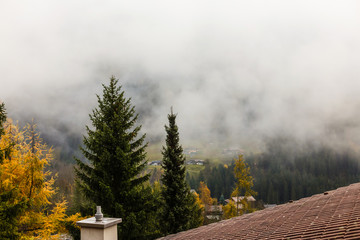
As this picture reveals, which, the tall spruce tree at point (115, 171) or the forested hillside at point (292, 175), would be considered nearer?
the tall spruce tree at point (115, 171)

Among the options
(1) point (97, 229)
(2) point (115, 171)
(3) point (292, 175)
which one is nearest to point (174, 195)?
(2) point (115, 171)

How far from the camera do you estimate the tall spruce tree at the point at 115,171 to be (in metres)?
13.9

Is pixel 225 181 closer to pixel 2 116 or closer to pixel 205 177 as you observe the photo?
pixel 205 177

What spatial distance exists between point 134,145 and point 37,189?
5400 mm

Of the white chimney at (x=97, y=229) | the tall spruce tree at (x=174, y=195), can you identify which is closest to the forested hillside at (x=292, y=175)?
the tall spruce tree at (x=174, y=195)

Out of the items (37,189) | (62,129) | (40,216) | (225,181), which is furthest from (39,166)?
(62,129)

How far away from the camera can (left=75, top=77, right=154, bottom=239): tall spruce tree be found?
45.6 feet

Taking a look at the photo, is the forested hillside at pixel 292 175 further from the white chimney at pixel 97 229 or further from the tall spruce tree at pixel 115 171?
the white chimney at pixel 97 229

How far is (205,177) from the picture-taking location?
124438 mm

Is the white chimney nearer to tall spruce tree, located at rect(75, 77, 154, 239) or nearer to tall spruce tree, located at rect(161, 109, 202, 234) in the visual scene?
tall spruce tree, located at rect(75, 77, 154, 239)

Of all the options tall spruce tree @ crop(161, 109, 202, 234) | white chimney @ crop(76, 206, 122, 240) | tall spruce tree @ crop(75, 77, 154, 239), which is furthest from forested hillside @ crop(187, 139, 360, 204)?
white chimney @ crop(76, 206, 122, 240)

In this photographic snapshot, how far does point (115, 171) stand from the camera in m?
14.4

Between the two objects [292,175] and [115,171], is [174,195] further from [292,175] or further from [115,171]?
[292,175]

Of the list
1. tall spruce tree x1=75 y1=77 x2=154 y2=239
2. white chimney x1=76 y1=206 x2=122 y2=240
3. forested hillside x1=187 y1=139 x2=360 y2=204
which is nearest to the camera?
white chimney x1=76 y1=206 x2=122 y2=240
